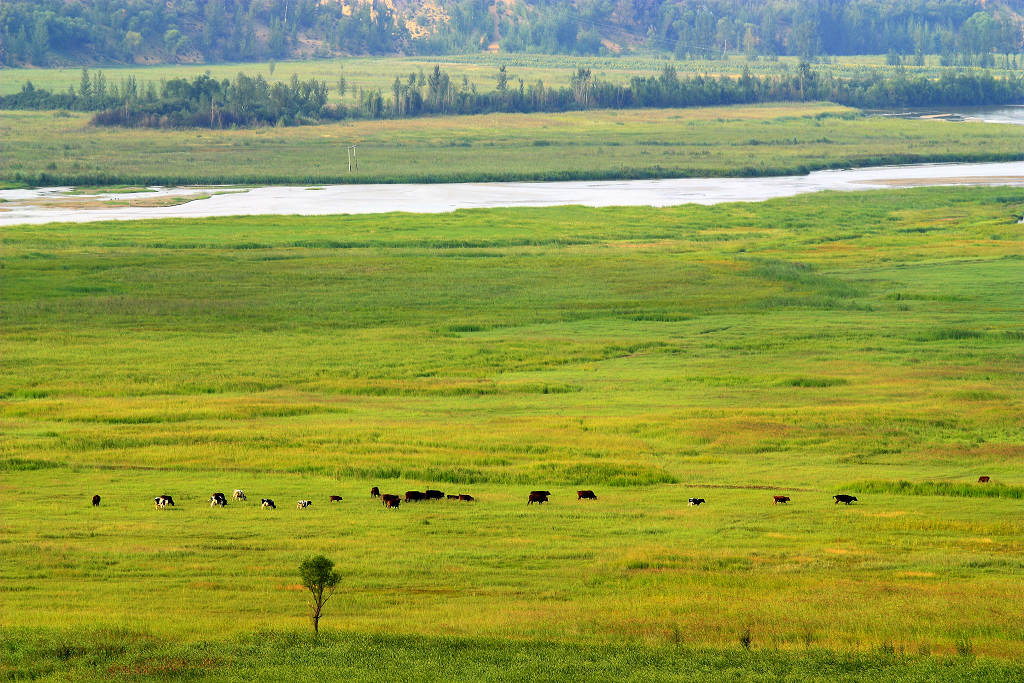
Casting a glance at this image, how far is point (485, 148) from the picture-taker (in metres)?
160

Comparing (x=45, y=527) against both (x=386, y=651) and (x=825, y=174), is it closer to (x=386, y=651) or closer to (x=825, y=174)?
(x=386, y=651)

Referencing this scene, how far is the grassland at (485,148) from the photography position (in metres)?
135

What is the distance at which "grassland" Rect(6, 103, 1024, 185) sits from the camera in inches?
5320

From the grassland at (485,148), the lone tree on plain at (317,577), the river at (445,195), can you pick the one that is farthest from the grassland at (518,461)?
the grassland at (485,148)

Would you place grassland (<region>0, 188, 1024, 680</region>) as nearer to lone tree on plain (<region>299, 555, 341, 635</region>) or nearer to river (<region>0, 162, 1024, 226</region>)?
Result: lone tree on plain (<region>299, 555, 341, 635</region>)

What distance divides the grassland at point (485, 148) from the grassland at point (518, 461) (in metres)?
56.1

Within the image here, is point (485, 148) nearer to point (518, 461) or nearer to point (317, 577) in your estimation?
point (518, 461)

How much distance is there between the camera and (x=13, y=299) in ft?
217

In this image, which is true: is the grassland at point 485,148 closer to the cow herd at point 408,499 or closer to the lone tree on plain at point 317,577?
the cow herd at point 408,499

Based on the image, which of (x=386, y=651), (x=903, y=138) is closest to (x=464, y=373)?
(x=386, y=651)

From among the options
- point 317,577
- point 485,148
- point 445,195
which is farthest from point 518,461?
point 485,148

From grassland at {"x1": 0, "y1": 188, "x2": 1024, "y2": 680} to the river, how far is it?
2703 centimetres

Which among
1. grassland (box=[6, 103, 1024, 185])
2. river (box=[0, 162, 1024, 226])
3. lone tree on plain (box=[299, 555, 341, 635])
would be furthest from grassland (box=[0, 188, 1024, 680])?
grassland (box=[6, 103, 1024, 185])

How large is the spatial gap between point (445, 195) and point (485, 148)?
41.0m
